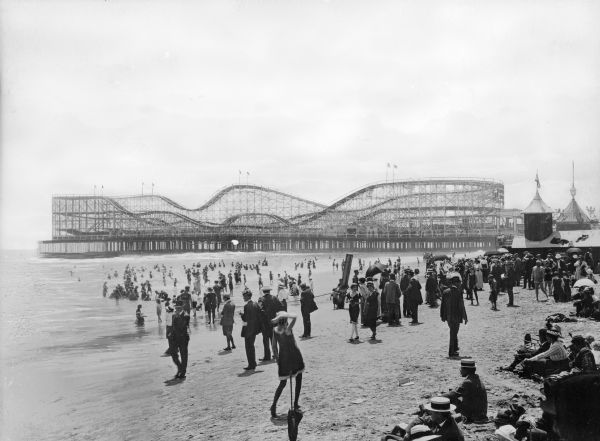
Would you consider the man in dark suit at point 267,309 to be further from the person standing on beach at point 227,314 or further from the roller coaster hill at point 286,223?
the roller coaster hill at point 286,223

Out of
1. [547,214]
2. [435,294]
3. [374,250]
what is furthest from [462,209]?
[435,294]

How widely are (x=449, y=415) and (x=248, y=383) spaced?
14.3 ft

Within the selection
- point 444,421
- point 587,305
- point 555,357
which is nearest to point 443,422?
point 444,421

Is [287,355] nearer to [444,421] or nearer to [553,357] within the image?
[444,421]

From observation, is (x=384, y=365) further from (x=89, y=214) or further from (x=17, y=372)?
(x=89, y=214)

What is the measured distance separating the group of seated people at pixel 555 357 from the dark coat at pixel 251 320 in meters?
4.06

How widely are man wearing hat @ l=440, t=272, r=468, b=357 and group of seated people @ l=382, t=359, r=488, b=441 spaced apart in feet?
9.96

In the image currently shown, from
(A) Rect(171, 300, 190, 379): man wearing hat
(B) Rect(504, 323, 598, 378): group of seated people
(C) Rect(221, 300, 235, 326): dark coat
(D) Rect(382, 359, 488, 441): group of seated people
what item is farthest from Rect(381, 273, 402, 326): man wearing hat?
(D) Rect(382, 359, 488, 441): group of seated people

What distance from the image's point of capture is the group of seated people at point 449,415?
4.15 metres

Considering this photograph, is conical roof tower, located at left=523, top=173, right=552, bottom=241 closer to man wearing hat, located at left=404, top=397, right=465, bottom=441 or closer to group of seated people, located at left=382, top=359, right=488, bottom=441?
group of seated people, located at left=382, top=359, right=488, bottom=441

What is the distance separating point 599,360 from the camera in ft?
22.1

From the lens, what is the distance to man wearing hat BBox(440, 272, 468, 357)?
8.51 meters

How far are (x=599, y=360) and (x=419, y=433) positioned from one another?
3.93 meters

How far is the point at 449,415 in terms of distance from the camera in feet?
13.7
